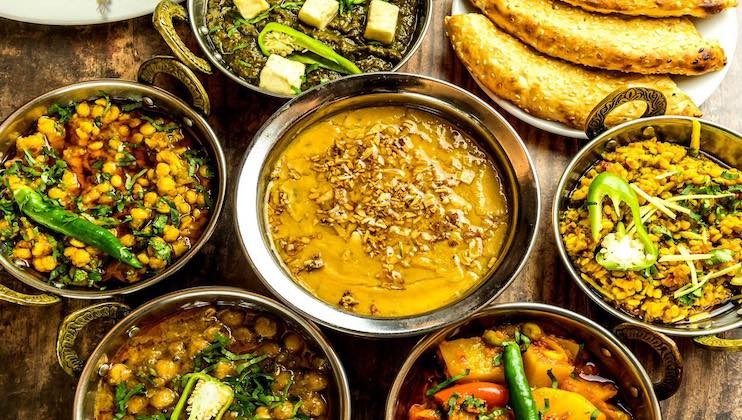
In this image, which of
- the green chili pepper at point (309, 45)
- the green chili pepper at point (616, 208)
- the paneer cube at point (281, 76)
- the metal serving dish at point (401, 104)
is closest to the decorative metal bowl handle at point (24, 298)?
the metal serving dish at point (401, 104)

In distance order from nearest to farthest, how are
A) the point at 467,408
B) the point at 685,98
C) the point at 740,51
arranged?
the point at 467,408, the point at 685,98, the point at 740,51

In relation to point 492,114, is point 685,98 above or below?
above

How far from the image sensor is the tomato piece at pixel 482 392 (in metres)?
3.35

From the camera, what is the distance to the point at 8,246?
11.7 ft

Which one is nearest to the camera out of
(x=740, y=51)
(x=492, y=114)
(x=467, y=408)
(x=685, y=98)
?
(x=467, y=408)

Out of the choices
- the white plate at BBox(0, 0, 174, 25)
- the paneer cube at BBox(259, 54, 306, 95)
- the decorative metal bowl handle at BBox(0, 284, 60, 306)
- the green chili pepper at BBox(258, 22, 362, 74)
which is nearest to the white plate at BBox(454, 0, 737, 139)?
the green chili pepper at BBox(258, 22, 362, 74)

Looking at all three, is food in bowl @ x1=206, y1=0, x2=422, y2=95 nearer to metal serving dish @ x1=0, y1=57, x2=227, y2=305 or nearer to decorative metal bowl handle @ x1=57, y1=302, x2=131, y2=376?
metal serving dish @ x1=0, y1=57, x2=227, y2=305

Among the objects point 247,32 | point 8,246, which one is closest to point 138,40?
point 247,32

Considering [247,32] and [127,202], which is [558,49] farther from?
[127,202]

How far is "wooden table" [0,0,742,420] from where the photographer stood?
12.4ft

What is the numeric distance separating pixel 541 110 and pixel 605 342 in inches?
45.1

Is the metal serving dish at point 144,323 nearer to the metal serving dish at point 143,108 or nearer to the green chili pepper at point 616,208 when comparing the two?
the metal serving dish at point 143,108

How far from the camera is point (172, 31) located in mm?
3623

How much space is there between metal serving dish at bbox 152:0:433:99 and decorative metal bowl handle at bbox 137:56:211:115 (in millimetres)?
72
